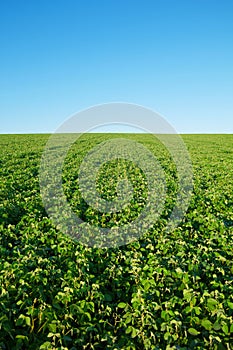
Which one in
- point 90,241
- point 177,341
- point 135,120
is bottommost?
point 177,341

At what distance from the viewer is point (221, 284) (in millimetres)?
4996

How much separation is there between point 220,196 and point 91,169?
7374 millimetres

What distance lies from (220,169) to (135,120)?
489 inches

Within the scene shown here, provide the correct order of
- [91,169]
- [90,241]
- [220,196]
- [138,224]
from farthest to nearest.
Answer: [91,169]
[220,196]
[138,224]
[90,241]

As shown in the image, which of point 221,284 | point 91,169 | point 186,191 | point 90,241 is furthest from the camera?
point 91,169

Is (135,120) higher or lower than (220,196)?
higher

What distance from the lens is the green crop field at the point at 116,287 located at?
13.0 ft

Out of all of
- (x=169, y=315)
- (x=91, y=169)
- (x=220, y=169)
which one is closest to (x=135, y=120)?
(x=169, y=315)

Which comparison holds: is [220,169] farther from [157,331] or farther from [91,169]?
[157,331]

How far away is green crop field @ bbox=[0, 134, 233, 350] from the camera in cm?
396

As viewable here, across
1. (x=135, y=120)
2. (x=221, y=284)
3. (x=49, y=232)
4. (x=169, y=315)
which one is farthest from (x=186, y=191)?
(x=169, y=315)

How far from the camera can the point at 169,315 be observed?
165 inches

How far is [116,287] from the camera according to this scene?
5.26m

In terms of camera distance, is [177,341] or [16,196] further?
[16,196]
